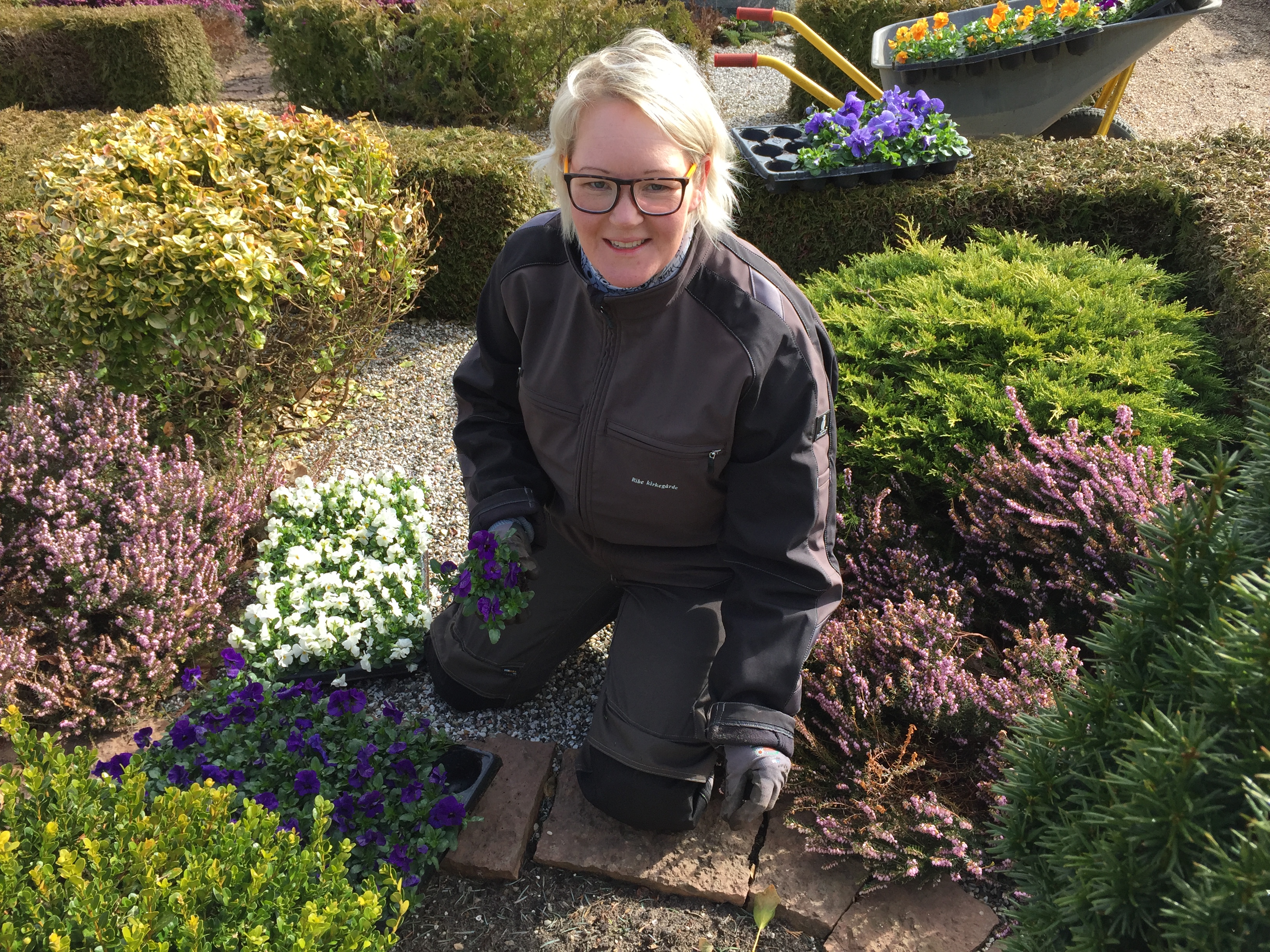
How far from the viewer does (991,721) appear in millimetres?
2365

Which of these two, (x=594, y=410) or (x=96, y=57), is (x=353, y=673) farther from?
(x=96, y=57)

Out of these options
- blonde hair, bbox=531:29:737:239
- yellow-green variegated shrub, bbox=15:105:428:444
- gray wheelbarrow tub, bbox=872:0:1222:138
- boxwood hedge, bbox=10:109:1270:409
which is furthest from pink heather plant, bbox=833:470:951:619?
gray wheelbarrow tub, bbox=872:0:1222:138

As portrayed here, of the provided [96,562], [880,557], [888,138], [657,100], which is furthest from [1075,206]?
[96,562]

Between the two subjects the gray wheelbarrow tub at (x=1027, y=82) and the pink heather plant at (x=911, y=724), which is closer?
the pink heather plant at (x=911, y=724)

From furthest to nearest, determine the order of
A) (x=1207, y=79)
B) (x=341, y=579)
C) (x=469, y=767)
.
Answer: (x=1207, y=79) → (x=341, y=579) → (x=469, y=767)

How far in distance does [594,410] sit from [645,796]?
3.42 feet

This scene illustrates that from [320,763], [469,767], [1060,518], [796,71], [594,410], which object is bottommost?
[469,767]

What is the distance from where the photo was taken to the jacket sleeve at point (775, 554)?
84.6 inches

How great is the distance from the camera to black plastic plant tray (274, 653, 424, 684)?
2812mm

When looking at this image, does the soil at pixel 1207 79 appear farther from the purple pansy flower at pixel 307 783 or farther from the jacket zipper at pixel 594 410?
the purple pansy flower at pixel 307 783

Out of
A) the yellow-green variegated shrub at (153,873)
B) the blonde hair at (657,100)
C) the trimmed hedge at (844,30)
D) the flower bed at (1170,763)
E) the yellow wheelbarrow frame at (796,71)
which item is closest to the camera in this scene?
the flower bed at (1170,763)

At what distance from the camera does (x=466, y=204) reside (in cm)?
457

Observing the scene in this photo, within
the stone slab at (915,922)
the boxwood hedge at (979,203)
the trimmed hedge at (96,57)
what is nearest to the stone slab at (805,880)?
the stone slab at (915,922)

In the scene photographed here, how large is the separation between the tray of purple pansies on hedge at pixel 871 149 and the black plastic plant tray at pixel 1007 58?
1.68ft
